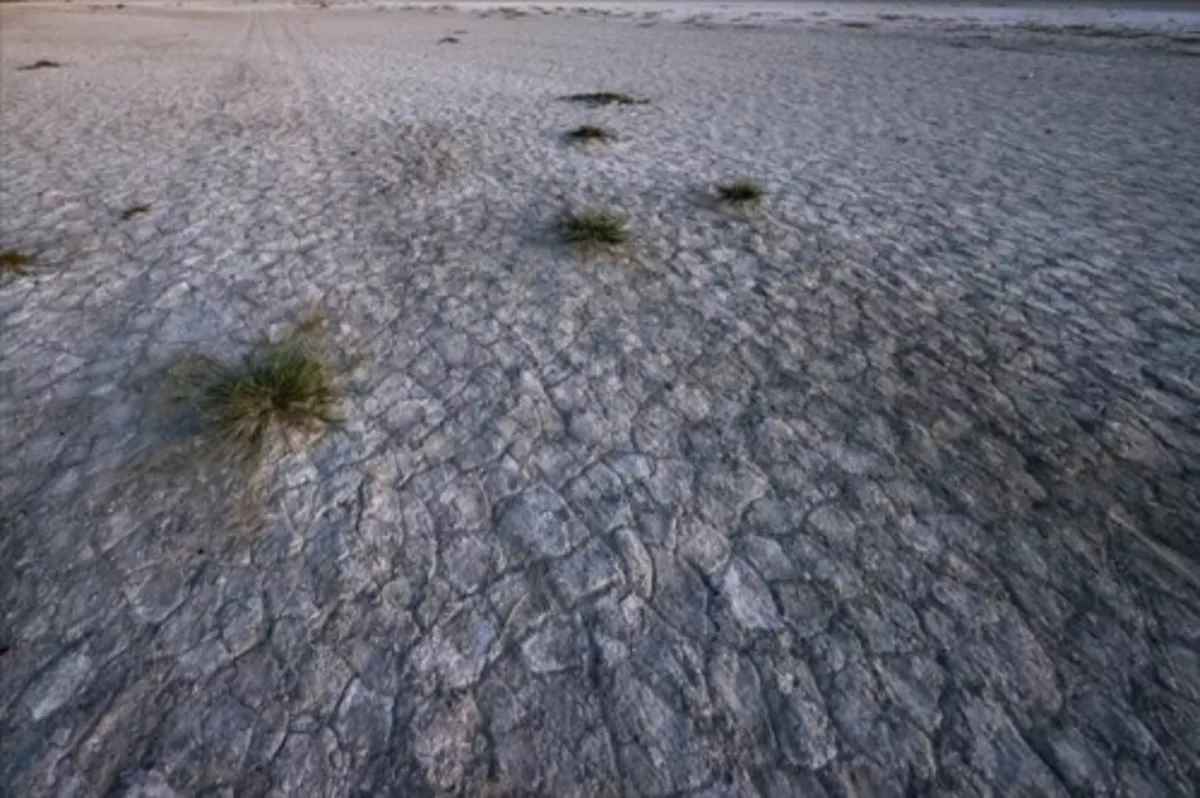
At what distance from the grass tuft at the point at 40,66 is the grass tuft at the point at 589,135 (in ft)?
64.3

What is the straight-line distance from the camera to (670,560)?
3875 mm

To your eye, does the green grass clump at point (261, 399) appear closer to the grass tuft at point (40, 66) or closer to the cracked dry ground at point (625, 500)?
the cracked dry ground at point (625, 500)

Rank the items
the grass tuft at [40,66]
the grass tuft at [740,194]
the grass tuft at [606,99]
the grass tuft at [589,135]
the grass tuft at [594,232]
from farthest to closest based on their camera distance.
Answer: the grass tuft at [40,66], the grass tuft at [606,99], the grass tuft at [589,135], the grass tuft at [740,194], the grass tuft at [594,232]

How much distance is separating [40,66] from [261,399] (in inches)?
956

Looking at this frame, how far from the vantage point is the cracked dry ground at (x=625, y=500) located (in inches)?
122

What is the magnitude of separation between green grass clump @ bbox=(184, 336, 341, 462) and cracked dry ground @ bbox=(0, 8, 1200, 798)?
24cm

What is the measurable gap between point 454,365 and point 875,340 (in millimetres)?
3668

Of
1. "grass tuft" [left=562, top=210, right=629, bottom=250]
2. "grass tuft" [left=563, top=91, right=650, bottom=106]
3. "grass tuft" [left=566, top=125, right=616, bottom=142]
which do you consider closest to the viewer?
"grass tuft" [left=562, top=210, right=629, bottom=250]

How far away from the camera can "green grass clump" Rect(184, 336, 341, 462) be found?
458cm

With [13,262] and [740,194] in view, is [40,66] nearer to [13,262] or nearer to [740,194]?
[13,262]

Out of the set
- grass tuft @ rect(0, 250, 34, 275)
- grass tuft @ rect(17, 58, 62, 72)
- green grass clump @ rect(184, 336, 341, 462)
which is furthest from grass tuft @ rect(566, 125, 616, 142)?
grass tuft @ rect(17, 58, 62, 72)

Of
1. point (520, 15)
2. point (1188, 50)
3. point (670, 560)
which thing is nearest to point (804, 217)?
point (670, 560)

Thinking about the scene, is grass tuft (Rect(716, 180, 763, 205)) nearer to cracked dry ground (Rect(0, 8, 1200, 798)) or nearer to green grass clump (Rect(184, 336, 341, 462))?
cracked dry ground (Rect(0, 8, 1200, 798))

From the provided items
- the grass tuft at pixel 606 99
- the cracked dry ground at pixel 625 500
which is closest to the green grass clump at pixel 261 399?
the cracked dry ground at pixel 625 500
